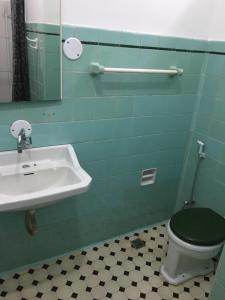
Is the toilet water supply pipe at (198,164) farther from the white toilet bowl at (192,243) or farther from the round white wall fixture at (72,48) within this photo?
the round white wall fixture at (72,48)

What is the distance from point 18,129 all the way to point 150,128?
892 mm

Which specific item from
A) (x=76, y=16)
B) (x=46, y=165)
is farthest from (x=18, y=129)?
(x=76, y=16)

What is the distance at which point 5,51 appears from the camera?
4.22 ft

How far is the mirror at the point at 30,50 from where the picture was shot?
4.16 feet

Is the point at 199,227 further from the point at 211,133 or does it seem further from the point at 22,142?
the point at 22,142

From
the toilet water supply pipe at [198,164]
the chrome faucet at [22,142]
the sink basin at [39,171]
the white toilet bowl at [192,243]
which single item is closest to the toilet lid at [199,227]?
the white toilet bowl at [192,243]

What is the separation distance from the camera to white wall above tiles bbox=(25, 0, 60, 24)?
129 centimetres

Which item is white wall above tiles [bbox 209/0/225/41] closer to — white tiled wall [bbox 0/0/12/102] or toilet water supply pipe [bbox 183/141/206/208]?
toilet water supply pipe [bbox 183/141/206/208]

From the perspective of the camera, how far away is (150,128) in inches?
73.3

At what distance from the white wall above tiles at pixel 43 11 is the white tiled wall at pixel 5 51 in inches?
4.1

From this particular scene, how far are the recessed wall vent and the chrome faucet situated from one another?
89 cm

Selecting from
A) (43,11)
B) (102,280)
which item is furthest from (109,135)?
(102,280)

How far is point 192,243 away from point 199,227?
14cm

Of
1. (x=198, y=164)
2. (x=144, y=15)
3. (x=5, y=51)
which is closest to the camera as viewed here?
(x=5, y=51)
